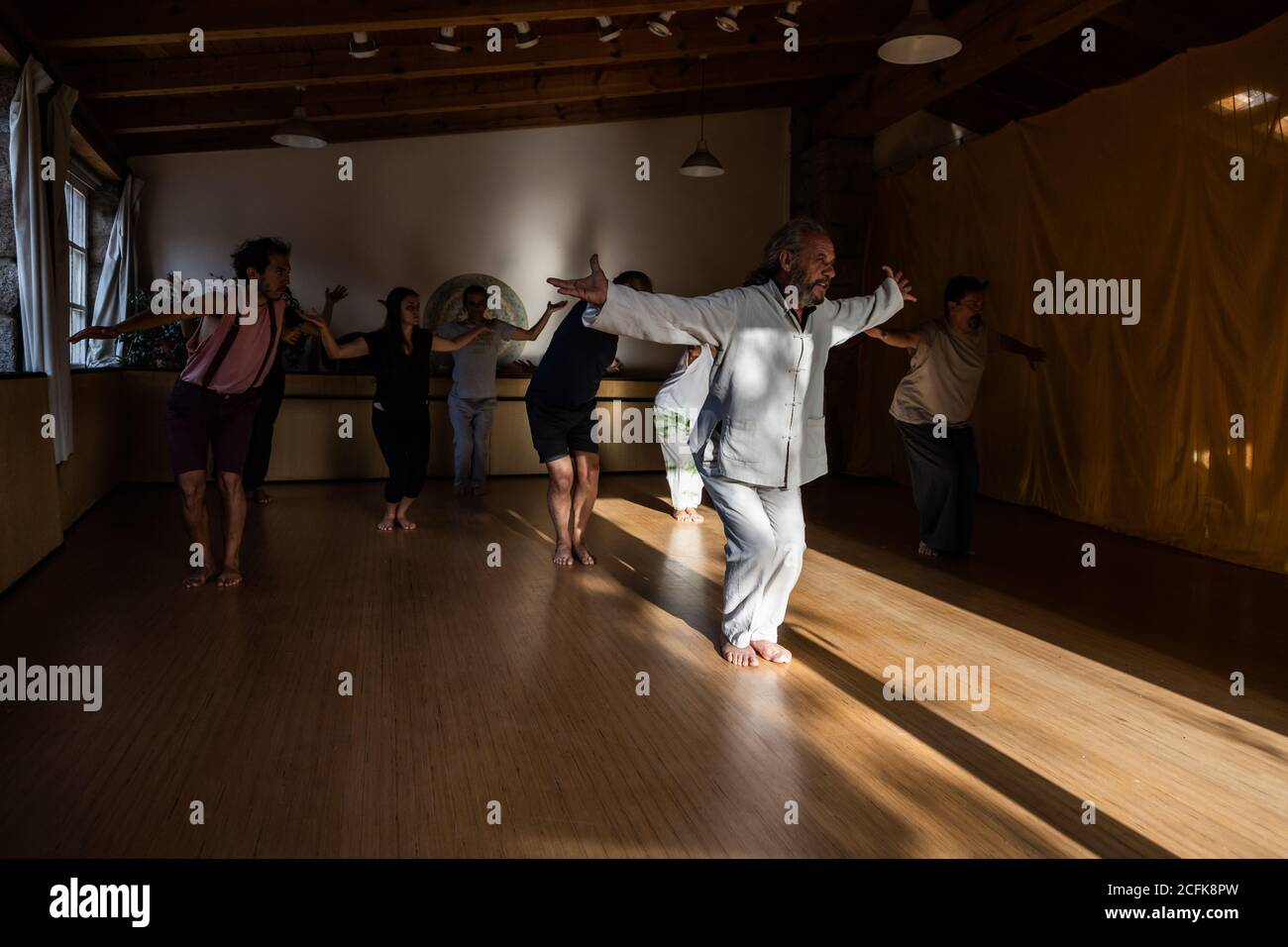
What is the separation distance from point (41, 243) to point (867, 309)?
14.9ft

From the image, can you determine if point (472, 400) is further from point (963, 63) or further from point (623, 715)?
point (623, 715)

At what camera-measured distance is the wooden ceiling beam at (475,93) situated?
747cm

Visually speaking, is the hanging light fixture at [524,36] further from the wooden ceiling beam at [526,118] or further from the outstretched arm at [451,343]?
the outstretched arm at [451,343]

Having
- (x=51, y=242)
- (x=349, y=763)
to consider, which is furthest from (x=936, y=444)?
(x=51, y=242)

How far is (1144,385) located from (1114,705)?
12.3 feet

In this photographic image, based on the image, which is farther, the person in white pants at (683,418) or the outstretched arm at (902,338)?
the person in white pants at (683,418)

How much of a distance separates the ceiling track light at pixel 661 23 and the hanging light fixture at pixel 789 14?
835 mm

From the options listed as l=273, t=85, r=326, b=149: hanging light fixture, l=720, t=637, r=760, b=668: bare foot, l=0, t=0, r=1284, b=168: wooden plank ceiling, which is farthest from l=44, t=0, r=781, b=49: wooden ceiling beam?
l=720, t=637, r=760, b=668: bare foot

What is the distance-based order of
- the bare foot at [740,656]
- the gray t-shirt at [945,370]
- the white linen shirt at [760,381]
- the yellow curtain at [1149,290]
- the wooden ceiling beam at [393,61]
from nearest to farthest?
the white linen shirt at [760,381], the bare foot at [740,656], the yellow curtain at [1149,290], the gray t-shirt at [945,370], the wooden ceiling beam at [393,61]

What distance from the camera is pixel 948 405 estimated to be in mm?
5199

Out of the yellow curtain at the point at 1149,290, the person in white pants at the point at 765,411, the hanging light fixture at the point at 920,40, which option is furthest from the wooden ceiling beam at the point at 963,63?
the person in white pants at the point at 765,411

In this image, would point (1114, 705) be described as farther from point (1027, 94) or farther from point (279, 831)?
point (1027, 94)

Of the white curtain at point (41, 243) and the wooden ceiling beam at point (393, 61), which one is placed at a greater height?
the wooden ceiling beam at point (393, 61)

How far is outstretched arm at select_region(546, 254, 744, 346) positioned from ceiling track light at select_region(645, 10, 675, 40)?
4.14 m
